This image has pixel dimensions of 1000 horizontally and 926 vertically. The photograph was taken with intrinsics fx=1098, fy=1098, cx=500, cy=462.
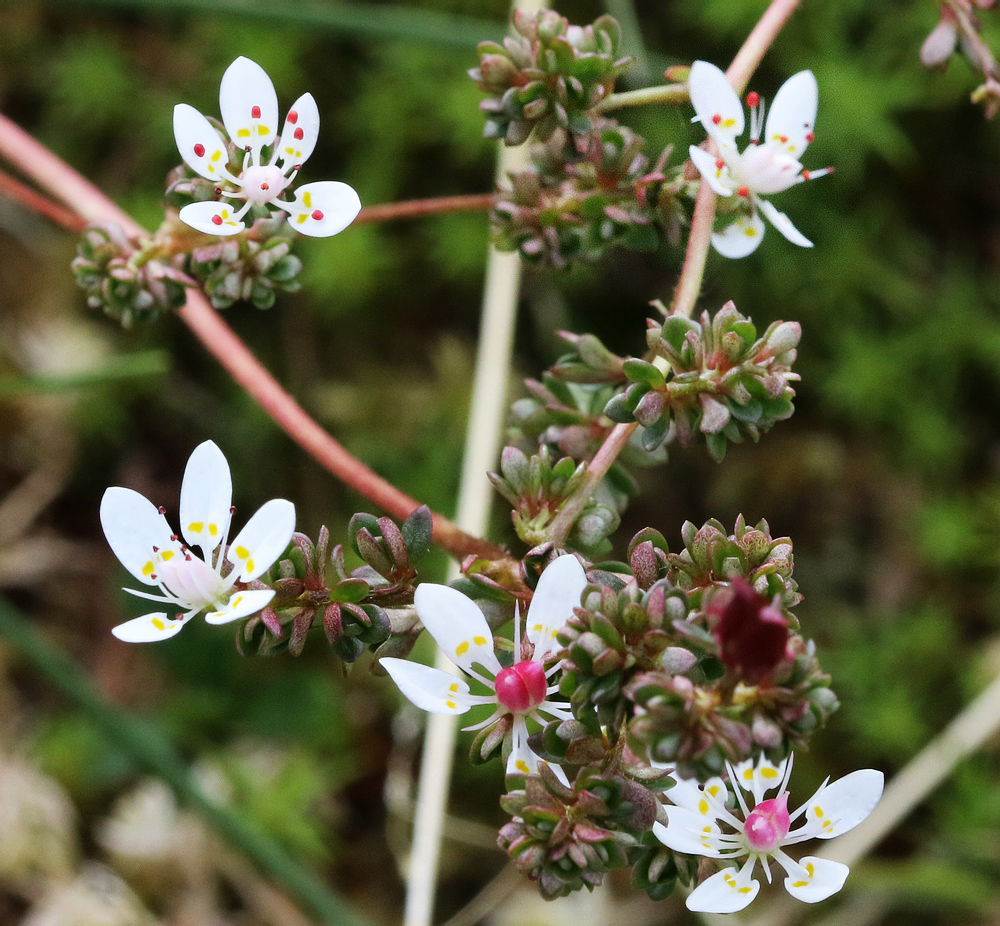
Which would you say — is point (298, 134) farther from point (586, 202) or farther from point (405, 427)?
point (405, 427)

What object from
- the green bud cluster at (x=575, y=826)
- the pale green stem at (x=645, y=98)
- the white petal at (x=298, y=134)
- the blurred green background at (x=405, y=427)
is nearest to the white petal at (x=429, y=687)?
the green bud cluster at (x=575, y=826)

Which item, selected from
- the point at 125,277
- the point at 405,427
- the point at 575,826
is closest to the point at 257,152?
the point at 125,277

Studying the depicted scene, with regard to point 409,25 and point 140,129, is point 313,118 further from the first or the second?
point 140,129

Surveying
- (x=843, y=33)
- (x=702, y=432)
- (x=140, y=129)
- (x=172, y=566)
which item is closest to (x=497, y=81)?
(x=702, y=432)

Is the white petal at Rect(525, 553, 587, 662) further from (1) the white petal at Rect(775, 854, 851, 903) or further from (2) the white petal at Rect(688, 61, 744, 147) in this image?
(2) the white petal at Rect(688, 61, 744, 147)

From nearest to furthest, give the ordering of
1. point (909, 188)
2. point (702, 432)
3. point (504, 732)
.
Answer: point (504, 732) → point (702, 432) → point (909, 188)

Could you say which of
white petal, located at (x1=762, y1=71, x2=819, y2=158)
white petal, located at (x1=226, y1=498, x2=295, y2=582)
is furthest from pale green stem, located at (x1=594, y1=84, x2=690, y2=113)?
white petal, located at (x1=226, y1=498, x2=295, y2=582)
